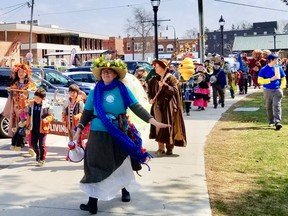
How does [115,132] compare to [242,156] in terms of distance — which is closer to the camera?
[115,132]

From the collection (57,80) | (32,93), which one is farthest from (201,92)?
(32,93)

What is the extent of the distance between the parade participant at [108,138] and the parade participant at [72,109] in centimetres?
251

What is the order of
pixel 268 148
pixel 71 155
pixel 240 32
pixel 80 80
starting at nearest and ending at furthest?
pixel 71 155
pixel 268 148
pixel 80 80
pixel 240 32

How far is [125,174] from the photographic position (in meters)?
5.37

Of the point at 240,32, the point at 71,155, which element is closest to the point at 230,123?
the point at 71,155

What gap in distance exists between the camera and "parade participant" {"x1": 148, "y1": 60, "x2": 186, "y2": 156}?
327 inches

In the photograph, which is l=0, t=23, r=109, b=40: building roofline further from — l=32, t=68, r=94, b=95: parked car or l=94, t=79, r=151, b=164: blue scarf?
l=94, t=79, r=151, b=164: blue scarf

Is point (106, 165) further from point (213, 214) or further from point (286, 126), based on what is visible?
point (286, 126)

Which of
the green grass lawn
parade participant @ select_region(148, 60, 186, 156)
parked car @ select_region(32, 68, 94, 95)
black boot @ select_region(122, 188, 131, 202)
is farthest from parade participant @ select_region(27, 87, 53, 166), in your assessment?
parked car @ select_region(32, 68, 94, 95)

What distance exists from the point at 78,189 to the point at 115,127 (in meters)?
1.45

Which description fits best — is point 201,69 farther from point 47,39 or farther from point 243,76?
point 47,39

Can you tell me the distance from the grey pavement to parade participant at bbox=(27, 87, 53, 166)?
0.78 feet

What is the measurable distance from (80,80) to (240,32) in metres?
121

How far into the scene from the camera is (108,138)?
17.1 feet
